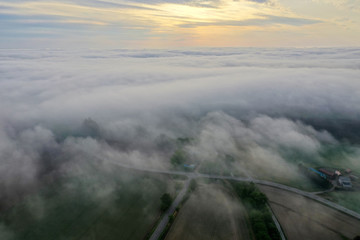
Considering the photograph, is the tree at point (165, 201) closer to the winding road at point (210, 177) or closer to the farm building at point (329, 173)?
the winding road at point (210, 177)

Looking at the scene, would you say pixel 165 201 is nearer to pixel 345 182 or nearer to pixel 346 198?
pixel 346 198

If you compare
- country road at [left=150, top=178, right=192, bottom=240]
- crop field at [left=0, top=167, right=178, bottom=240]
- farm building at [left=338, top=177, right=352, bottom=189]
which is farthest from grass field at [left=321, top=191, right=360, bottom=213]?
crop field at [left=0, top=167, right=178, bottom=240]

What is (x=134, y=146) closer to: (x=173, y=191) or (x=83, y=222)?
(x=173, y=191)

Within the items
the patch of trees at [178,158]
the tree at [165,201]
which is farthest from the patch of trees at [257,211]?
the patch of trees at [178,158]

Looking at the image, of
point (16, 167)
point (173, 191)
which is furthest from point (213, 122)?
point (16, 167)

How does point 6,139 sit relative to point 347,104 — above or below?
below

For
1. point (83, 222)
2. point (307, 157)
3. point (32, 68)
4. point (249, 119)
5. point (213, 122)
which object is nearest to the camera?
point (83, 222)
